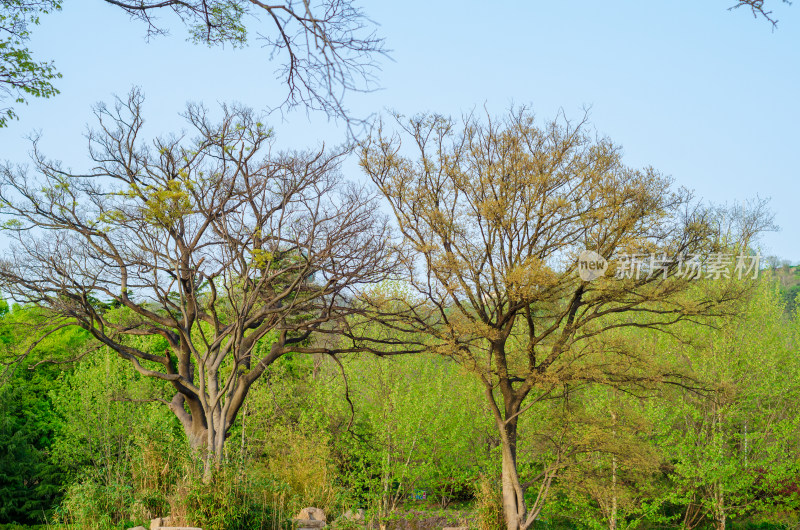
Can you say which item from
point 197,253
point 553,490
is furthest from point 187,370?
point 553,490

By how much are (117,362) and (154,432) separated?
989cm

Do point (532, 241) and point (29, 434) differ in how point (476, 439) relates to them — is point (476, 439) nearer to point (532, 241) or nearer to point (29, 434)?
point (532, 241)

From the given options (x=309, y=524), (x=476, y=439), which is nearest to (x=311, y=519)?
(x=309, y=524)

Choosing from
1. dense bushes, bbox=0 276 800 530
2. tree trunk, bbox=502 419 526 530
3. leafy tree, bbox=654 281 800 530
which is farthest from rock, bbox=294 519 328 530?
leafy tree, bbox=654 281 800 530

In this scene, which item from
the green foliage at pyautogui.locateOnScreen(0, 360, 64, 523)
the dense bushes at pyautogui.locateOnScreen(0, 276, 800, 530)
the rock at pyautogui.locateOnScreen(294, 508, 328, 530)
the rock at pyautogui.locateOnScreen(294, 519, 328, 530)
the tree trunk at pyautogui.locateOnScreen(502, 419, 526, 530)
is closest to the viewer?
the rock at pyautogui.locateOnScreen(294, 519, 328, 530)

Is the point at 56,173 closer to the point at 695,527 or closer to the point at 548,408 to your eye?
the point at 548,408

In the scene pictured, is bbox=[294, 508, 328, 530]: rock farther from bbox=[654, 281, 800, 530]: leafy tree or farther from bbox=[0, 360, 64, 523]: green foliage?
bbox=[0, 360, 64, 523]: green foliage

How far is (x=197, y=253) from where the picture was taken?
43.7 feet

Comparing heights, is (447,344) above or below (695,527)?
above

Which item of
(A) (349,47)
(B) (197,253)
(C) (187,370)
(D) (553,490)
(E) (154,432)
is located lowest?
(D) (553,490)

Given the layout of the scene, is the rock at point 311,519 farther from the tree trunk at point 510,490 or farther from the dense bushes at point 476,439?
the tree trunk at point 510,490

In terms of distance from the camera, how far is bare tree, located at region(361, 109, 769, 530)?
13.5 m

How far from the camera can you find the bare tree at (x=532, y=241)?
1352cm

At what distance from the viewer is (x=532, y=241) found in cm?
1405
